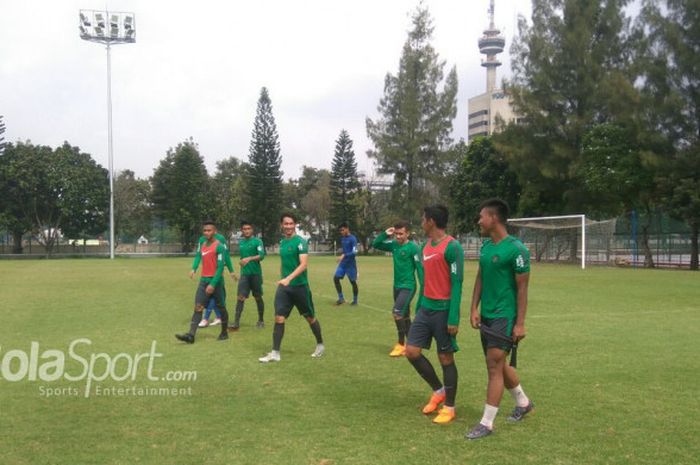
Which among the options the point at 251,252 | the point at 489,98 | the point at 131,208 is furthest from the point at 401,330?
the point at 489,98

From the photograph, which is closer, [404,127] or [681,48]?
[681,48]

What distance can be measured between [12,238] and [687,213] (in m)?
56.5

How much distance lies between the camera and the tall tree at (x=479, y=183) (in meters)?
43.8

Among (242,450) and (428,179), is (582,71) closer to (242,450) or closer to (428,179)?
(428,179)

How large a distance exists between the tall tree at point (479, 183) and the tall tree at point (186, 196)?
25379mm

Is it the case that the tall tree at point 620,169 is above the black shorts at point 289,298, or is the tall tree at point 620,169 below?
above

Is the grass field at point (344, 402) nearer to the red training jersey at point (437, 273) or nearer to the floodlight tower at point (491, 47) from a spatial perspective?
the red training jersey at point (437, 273)

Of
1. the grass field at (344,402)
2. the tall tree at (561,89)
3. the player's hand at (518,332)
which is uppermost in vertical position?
the tall tree at (561,89)

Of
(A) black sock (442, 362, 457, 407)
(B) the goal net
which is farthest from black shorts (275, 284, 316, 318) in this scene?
(B) the goal net

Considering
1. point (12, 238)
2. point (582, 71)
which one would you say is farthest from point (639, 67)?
point (12, 238)

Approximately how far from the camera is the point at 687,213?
29.9 meters

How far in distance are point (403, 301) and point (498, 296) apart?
11.1 ft

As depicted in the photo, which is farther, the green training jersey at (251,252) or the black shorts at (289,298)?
the green training jersey at (251,252)

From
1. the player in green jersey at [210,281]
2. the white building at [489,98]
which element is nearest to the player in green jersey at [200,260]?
the player in green jersey at [210,281]
